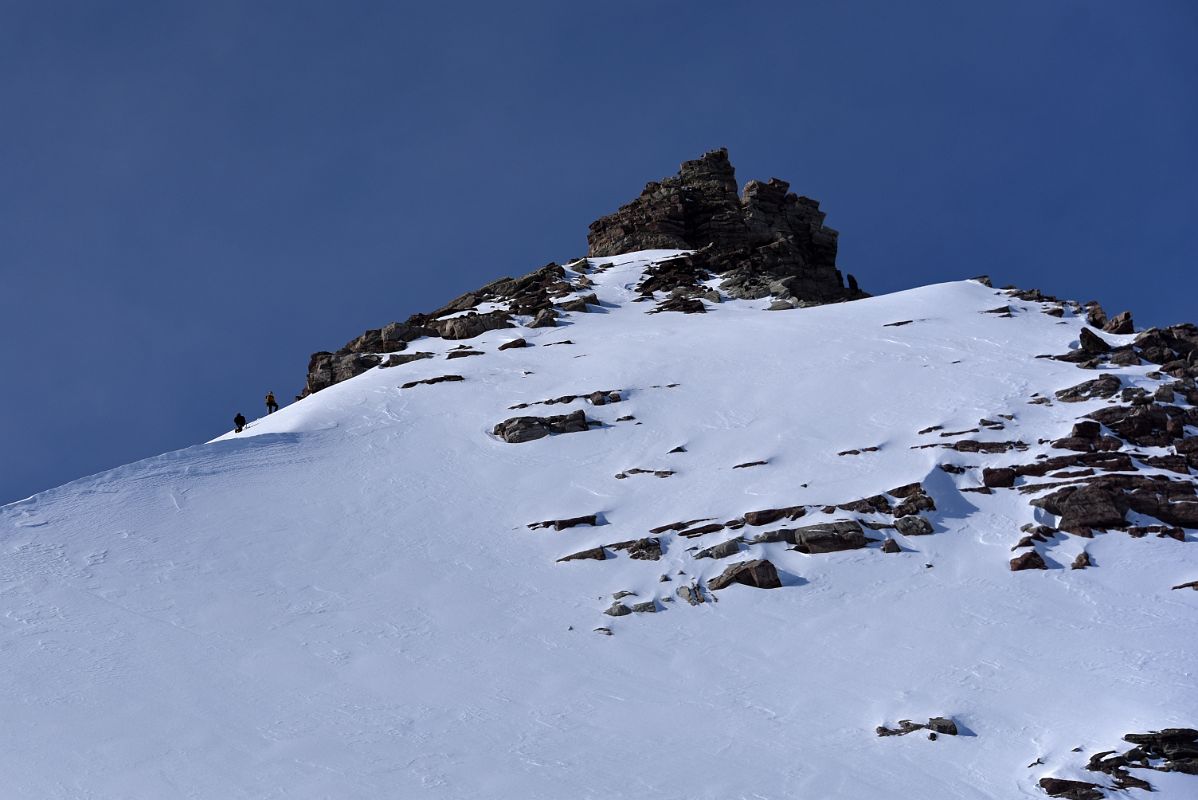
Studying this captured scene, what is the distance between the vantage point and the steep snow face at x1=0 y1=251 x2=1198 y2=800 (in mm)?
16562

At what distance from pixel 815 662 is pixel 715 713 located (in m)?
2.80

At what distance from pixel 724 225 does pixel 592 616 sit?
55405 mm

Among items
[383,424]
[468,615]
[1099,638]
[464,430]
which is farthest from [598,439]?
[1099,638]

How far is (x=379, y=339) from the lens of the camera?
2164 inches

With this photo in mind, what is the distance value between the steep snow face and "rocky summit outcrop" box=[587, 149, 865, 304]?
30.7 metres

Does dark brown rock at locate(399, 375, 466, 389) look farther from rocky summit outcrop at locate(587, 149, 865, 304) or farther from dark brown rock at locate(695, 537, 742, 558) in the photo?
rocky summit outcrop at locate(587, 149, 865, 304)

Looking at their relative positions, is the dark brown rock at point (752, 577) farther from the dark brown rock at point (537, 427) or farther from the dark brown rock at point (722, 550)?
the dark brown rock at point (537, 427)

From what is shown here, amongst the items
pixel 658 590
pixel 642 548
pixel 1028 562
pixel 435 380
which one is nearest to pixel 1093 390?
pixel 1028 562

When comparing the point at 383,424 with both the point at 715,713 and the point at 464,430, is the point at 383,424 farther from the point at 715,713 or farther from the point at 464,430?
the point at 715,713

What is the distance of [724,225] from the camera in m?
74.1

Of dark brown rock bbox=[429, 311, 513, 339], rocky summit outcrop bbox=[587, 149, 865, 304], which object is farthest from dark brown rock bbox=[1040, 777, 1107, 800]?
rocky summit outcrop bbox=[587, 149, 865, 304]

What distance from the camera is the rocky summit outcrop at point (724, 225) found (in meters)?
66.8

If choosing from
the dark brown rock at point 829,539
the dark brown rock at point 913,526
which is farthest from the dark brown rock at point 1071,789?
the dark brown rock at point 913,526

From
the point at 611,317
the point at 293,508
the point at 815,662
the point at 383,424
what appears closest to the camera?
the point at 815,662
